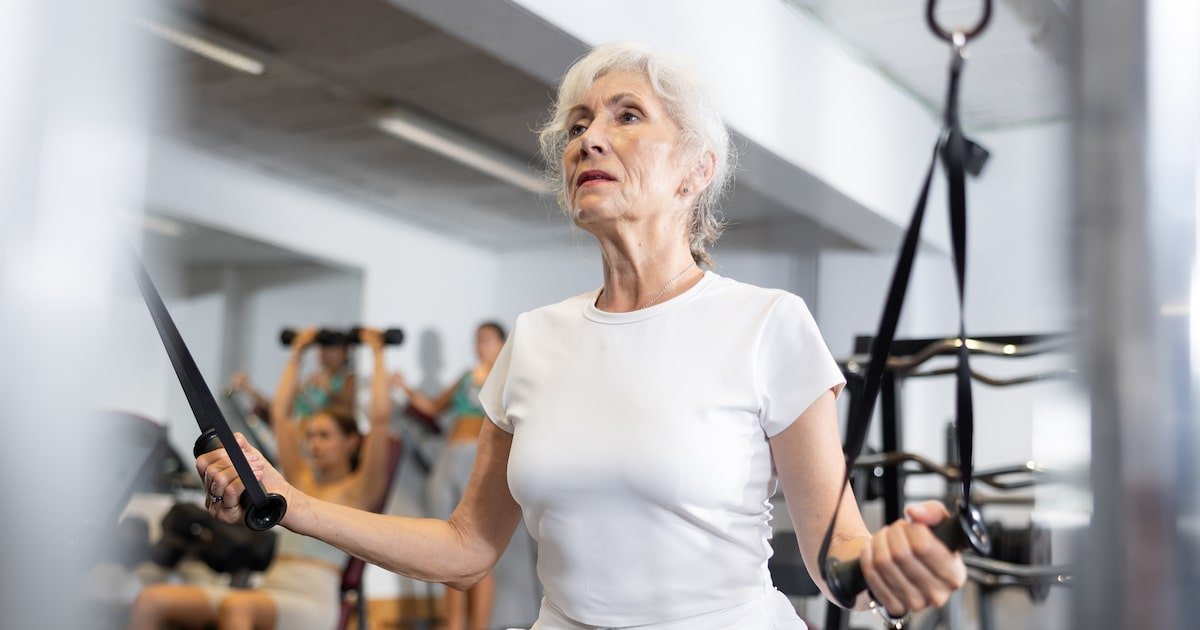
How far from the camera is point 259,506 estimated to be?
1142mm

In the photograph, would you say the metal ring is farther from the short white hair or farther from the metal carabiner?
the short white hair

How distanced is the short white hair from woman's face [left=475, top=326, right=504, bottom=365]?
4.72m

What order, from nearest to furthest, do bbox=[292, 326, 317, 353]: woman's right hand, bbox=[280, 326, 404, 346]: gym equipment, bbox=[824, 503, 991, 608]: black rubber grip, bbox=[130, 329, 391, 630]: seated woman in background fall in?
bbox=[824, 503, 991, 608]: black rubber grip
bbox=[130, 329, 391, 630]: seated woman in background
bbox=[280, 326, 404, 346]: gym equipment
bbox=[292, 326, 317, 353]: woman's right hand

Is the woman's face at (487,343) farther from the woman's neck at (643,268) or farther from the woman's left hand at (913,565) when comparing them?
the woman's left hand at (913,565)

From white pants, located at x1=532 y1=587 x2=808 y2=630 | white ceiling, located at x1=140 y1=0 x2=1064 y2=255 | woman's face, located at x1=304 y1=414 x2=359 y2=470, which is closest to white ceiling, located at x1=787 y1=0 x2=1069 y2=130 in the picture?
white ceiling, located at x1=140 y1=0 x2=1064 y2=255

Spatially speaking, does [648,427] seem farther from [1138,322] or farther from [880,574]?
[1138,322]

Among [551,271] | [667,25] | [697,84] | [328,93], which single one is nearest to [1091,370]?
[697,84]

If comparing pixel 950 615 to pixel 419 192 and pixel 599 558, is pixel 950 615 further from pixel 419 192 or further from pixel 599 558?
pixel 419 192

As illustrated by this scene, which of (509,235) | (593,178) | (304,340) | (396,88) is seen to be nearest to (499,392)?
(593,178)

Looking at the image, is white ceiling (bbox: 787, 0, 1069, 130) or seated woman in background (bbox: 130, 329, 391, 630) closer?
seated woman in background (bbox: 130, 329, 391, 630)

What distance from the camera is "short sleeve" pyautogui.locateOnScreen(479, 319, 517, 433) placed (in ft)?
4.43

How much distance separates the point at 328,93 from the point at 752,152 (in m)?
1.97

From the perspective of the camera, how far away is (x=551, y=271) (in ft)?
24.9

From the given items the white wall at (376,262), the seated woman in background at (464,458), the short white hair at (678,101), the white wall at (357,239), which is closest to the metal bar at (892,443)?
the short white hair at (678,101)
